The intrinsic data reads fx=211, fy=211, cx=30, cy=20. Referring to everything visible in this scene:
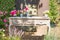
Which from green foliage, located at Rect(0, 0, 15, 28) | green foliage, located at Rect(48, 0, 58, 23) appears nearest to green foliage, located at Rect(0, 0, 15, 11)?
green foliage, located at Rect(0, 0, 15, 28)

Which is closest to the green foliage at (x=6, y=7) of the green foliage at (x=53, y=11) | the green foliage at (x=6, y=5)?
the green foliage at (x=6, y=5)

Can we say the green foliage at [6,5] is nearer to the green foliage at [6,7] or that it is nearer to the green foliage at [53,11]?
the green foliage at [6,7]

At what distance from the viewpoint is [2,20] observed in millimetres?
8500

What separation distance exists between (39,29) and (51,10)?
286 cm

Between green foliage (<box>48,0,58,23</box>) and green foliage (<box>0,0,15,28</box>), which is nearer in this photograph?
green foliage (<box>0,0,15,28</box>)

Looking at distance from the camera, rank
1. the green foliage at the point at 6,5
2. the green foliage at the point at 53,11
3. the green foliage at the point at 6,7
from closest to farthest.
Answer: the green foliage at the point at 6,7 < the green foliage at the point at 6,5 < the green foliage at the point at 53,11

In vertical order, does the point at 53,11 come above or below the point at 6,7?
below

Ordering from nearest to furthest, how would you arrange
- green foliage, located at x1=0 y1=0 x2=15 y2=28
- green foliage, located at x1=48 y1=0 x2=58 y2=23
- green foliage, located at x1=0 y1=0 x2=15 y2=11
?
green foliage, located at x1=0 y1=0 x2=15 y2=28, green foliage, located at x1=0 y1=0 x2=15 y2=11, green foliage, located at x1=48 y1=0 x2=58 y2=23

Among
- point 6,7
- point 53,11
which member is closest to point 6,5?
point 6,7

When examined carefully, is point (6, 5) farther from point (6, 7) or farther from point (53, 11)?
point (53, 11)

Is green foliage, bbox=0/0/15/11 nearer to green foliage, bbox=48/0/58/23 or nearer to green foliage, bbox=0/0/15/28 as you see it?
green foliage, bbox=0/0/15/28

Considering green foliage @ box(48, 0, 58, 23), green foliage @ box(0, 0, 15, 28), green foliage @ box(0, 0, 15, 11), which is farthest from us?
green foliage @ box(48, 0, 58, 23)

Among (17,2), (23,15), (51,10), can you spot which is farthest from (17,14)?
(51,10)

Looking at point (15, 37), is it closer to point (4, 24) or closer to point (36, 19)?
point (36, 19)
